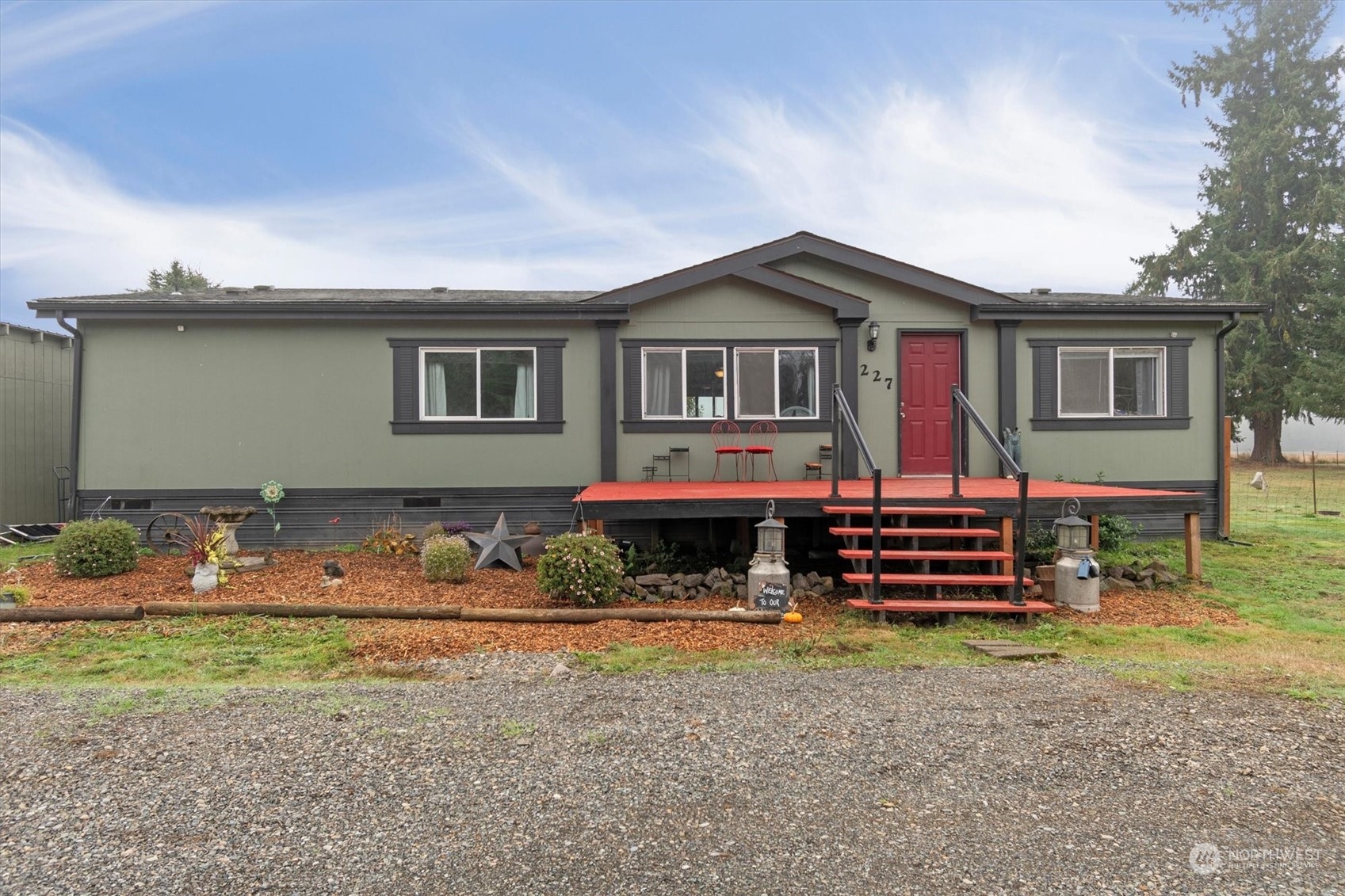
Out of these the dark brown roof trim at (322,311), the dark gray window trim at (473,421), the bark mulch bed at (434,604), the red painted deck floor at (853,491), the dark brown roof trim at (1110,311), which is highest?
the dark brown roof trim at (1110,311)

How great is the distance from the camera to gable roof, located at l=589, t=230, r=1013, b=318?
9.26m

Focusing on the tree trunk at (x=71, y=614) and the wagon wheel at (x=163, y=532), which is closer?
the tree trunk at (x=71, y=614)

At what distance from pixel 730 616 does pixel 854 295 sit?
5.42m

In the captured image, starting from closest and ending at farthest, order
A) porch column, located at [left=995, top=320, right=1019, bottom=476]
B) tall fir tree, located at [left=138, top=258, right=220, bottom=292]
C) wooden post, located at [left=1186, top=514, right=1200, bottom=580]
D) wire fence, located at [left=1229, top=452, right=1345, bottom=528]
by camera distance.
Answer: wooden post, located at [left=1186, top=514, right=1200, bottom=580] → porch column, located at [left=995, top=320, right=1019, bottom=476] → wire fence, located at [left=1229, top=452, right=1345, bottom=528] → tall fir tree, located at [left=138, top=258, right=220, bottom=292]

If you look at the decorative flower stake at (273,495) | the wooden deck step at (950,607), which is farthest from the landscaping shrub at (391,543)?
the wooden deck step at (950,607)

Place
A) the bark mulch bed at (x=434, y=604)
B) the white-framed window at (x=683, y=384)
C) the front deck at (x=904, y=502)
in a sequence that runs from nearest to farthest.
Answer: the bark mulch bed at (x=434, y=604)
the front deck at (x=904, y=502)
the white-framed window at (x=683, y=384)

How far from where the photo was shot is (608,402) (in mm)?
9406

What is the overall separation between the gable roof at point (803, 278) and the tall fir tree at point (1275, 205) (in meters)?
20.3

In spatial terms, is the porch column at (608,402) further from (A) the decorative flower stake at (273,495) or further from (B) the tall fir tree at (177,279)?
(B) the tall fir tree at (177,279)

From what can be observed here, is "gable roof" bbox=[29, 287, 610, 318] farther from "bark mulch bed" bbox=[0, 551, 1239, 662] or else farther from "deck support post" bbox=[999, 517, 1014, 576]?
"deck support post" bbox=[999, 517, 1014, 576]

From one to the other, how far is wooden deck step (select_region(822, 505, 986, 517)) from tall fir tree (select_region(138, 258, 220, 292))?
32283 mm

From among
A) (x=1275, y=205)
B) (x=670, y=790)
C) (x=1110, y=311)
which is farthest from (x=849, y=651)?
(x=1275, y=205)

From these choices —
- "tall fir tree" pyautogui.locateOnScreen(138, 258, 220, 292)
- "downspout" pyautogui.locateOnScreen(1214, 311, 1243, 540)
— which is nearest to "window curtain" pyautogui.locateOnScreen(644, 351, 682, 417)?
"downspout" pyautogui.locateOnScreen(1214, 311, 1243, 540)

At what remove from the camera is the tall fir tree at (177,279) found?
30.6 meters
